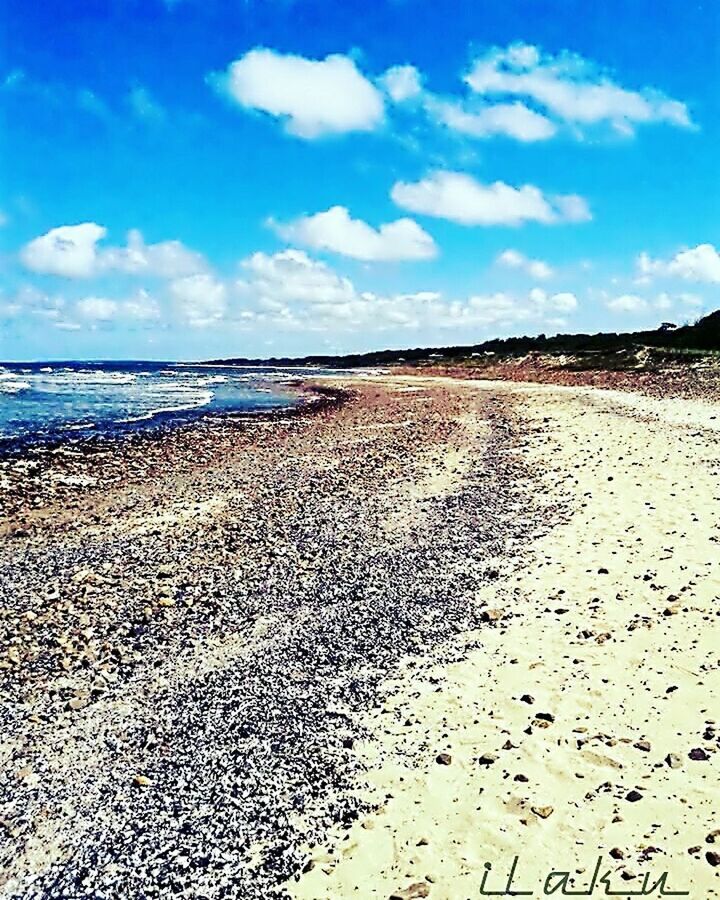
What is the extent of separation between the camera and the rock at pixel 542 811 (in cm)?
504

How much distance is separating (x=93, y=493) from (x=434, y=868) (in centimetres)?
1451

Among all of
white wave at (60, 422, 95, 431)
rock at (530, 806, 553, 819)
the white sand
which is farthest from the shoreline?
rock at (530, 806, 553, 819)

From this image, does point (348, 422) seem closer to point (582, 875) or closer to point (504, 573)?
point (504, 573)

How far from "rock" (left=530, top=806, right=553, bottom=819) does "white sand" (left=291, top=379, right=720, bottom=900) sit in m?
0.01

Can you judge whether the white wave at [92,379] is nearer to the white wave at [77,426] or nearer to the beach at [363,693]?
the white wave at [77,426]

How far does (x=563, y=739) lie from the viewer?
5.96m

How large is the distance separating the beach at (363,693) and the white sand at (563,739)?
23 mm

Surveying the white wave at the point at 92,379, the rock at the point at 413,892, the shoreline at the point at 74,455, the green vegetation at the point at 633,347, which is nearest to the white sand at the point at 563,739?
→ the rock at the point at 413,892

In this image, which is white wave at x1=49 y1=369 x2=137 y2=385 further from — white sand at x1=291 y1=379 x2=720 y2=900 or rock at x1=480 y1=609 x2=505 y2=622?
white sand at x1=291 y1=379 x2=720 y2=900

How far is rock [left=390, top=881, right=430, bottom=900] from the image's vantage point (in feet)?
14.4

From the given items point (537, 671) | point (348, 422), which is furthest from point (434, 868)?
point (348, 422)

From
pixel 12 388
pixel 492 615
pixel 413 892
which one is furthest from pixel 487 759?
pixel 12 388

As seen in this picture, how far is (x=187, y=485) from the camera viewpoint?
1783 centimetres

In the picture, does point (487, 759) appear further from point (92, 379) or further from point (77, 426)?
point (92, 379)
